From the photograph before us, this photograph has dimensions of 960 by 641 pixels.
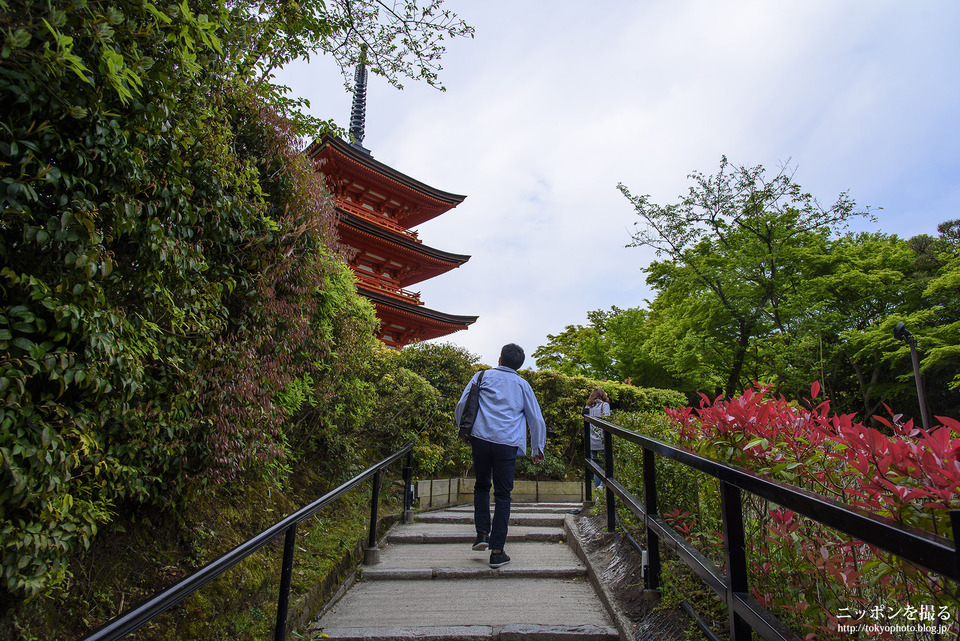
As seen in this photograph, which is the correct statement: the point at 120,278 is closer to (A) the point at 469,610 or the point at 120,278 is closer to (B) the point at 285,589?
(B) the point at 285,589

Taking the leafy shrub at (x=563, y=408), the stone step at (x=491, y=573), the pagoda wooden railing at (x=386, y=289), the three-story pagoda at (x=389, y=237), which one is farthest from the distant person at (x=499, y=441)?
the pagoda wooden railing at (x=386, y=289)

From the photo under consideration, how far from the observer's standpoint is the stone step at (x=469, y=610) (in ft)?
8.77

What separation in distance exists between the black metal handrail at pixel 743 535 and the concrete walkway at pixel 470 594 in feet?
2.01

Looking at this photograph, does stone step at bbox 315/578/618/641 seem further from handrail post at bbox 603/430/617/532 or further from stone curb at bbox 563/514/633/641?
A: handrail post at bbox 603/430/617/532

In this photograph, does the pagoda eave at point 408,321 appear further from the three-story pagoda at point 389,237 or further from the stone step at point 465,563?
the stone step at point 465,563

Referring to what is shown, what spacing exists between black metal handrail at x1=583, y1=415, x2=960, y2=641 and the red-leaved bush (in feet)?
0.38

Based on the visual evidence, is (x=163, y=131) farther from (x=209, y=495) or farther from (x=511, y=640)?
(x=511, y=640)

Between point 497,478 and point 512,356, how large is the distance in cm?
95

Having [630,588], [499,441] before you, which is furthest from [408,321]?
[630,588]

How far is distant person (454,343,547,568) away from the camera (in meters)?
3.78

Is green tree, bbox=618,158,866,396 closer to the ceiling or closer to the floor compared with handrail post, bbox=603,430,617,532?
closer to the ceiling

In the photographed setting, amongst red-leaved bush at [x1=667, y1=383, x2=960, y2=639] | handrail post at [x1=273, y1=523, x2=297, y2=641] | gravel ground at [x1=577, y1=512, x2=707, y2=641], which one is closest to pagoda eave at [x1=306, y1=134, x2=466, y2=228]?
gravel ground at [x1=577, y1=512, x2=707, y2=641]

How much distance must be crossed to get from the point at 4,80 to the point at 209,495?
215cm

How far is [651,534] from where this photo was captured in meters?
2.66
